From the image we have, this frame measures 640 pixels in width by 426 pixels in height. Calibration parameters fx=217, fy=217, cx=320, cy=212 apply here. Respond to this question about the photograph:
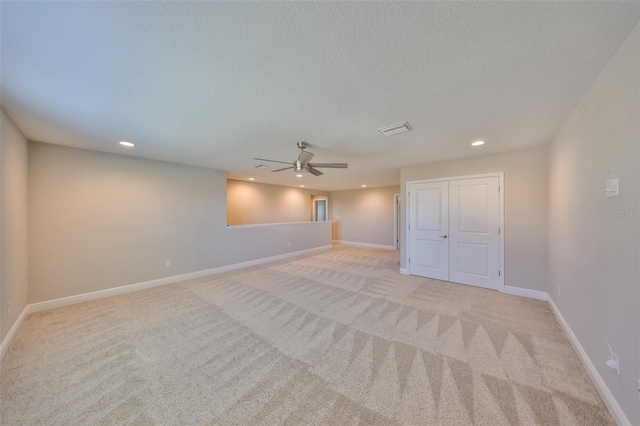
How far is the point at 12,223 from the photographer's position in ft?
8.05

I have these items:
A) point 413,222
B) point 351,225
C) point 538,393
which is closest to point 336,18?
point 538,393

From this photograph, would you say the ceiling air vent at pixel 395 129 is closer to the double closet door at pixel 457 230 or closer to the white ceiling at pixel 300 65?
the white ceiling at pixel 300 65

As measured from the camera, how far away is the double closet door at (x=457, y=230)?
3801 millimetres

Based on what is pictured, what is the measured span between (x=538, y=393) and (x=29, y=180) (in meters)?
6.07

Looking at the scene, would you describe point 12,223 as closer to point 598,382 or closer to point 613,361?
point 613,361

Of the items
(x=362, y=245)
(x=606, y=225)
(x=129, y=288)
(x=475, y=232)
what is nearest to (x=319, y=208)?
(x=362, y=245)

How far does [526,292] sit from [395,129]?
3.44 metres

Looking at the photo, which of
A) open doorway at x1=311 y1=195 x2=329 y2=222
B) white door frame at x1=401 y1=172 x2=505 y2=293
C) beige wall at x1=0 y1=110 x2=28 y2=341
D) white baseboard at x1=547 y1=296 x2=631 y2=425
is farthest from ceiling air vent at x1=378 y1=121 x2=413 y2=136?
open doorway at x1=311 y1=195 x2=329 y2=222

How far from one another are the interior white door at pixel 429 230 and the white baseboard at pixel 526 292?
3.00 feet

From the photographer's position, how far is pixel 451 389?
166 centimetres

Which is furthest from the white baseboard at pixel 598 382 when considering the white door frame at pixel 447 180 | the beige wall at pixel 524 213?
the white door frame at pixel 447 180

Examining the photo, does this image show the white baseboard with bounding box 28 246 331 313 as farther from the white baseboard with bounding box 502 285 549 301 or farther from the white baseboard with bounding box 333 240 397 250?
the white baseboard with bounding box 502 285 549 301

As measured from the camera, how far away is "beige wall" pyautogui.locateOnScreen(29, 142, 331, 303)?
3115 mm

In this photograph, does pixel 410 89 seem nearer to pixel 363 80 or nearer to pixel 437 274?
pixel 363 80
